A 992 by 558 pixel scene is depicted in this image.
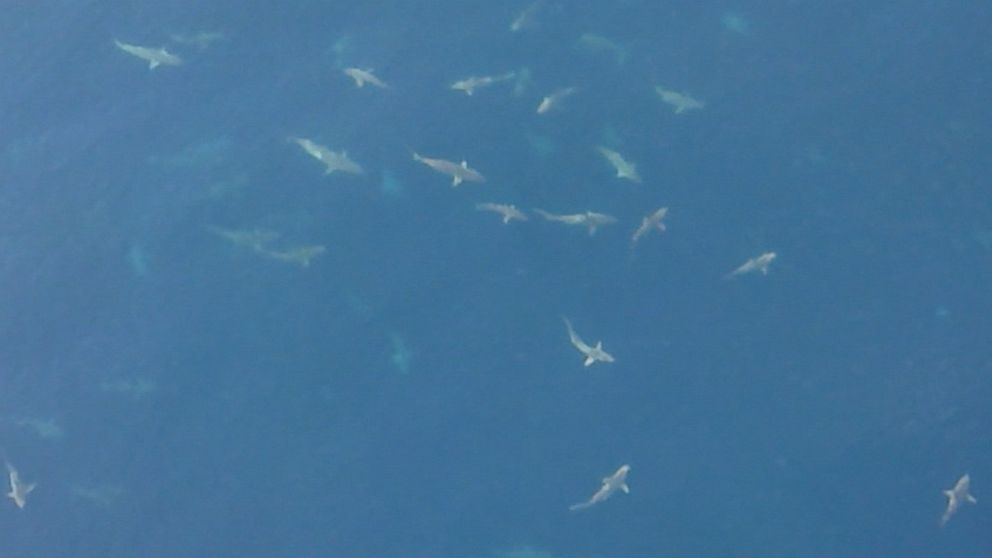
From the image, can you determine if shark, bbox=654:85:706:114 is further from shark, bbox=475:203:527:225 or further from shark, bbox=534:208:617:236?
shark, bbox=475:203:527:225

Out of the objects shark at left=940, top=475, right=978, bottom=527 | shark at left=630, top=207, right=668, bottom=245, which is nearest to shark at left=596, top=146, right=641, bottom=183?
shark at left=630, top=207, right=668, bottom=245

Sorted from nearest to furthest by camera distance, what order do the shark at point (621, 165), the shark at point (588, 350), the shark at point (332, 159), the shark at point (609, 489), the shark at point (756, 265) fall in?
the shark at point (609, 489) → the shark at point (588, 350) → the shark at point (756, 265) → the shark at point (621, 165) → the shark at point (332, 159)

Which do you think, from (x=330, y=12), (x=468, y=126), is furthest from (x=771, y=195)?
(x=330, y=12)

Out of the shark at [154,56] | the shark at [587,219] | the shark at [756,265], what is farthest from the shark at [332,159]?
the shark at [756,265]

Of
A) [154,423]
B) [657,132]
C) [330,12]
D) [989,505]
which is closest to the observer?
[989,505]

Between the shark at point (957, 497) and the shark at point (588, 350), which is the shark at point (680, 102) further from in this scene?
the shark at point (957, 497)

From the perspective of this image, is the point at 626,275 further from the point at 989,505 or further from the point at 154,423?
the point at 154,423
